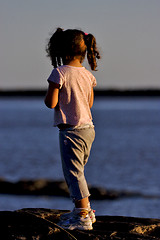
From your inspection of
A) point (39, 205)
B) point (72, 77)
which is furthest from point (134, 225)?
point (39, 205)

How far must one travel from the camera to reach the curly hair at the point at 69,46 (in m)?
5.62

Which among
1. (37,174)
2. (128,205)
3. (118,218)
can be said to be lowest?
(37,174)

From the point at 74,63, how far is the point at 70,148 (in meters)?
0.86

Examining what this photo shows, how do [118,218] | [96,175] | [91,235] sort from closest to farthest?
1. [91,235]
2. [118,218]
3. [96,175]

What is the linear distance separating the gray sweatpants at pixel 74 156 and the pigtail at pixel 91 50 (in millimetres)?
706

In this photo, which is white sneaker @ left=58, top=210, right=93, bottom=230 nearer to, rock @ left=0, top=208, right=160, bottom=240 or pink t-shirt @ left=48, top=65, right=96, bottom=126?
rock @ left=0, top=208, right=160, bottom=240

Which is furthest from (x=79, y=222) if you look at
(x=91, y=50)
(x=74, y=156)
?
(x=91, y=50)

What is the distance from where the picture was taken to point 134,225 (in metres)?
5.84

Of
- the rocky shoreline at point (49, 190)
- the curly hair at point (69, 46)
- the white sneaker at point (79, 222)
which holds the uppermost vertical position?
the curly hair at point (69, 46)

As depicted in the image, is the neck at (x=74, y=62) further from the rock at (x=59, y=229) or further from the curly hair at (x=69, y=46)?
the rock at (x=59, y=229)

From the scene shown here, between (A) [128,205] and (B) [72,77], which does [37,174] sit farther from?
(B) [72,77]

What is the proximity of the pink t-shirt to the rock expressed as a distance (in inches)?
39.0

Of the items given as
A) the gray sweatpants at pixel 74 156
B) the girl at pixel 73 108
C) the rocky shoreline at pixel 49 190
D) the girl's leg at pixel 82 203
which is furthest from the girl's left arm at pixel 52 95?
the rocky shoreline at pixel 49 190

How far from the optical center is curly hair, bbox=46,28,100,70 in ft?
18.4
